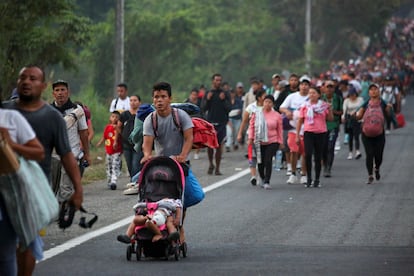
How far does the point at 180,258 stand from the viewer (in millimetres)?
12859

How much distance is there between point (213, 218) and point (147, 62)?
36.0 metres

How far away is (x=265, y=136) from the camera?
21.5 meters

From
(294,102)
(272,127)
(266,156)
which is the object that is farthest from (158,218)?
(294,102)

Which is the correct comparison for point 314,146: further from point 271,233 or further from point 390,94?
point 390,94

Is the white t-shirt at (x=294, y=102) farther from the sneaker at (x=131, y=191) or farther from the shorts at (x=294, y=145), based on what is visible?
the sneaker at (x=131, y=191)

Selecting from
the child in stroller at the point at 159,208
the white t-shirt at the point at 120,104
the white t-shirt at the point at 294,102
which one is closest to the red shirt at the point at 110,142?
the white t-shirt at the point at 120,104

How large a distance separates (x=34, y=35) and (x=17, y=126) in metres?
18.1

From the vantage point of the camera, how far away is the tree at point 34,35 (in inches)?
1013

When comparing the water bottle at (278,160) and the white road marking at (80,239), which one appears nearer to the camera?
the white road marking at (80,239)

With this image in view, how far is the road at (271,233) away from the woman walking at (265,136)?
1.44 feet

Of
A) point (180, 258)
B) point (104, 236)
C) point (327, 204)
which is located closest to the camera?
point (180, 258)

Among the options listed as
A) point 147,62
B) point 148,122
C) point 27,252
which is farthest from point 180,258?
point 147,62

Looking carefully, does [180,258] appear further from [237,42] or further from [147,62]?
[237,42]

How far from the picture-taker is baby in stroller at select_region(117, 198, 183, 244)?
12.3 metres
